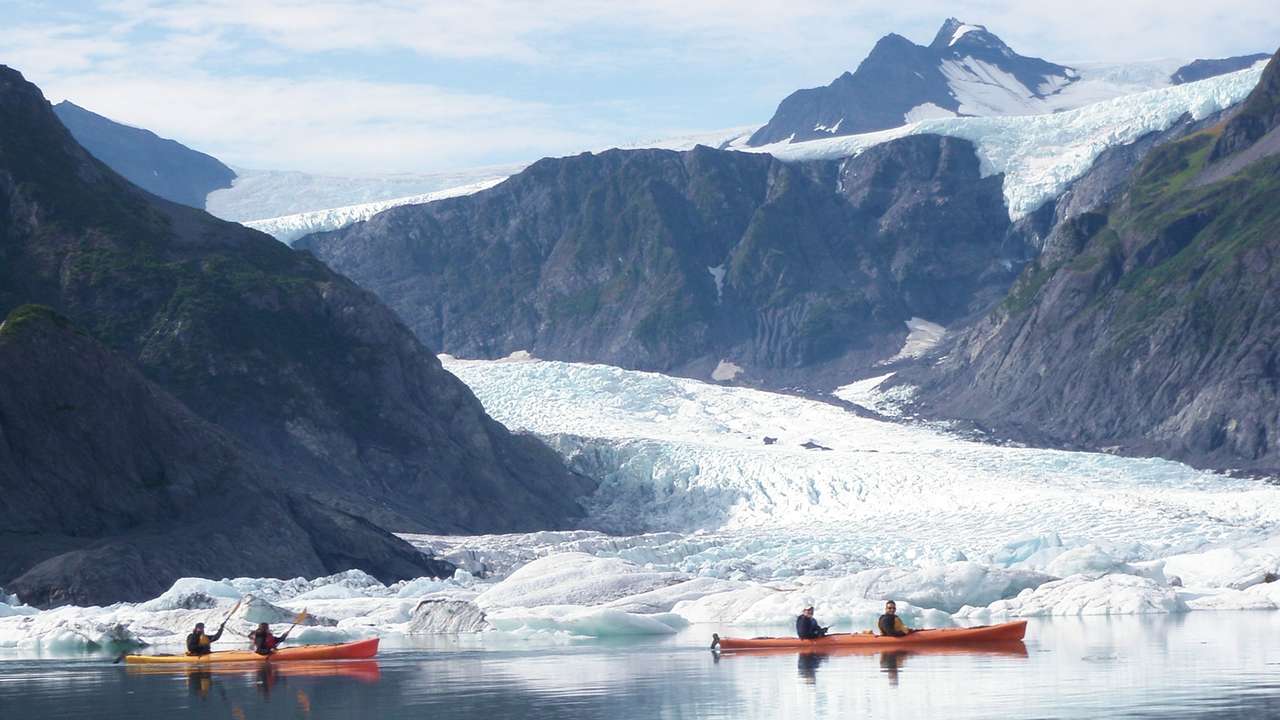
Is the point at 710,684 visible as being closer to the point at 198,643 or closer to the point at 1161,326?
the point at 198,643

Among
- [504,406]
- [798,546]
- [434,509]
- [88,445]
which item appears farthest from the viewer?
[504,406]

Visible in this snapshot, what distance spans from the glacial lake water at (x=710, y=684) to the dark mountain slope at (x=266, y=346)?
55.9 m

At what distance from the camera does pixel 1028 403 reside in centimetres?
15900

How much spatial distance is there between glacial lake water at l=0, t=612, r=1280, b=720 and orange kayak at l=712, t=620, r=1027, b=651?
460 mm

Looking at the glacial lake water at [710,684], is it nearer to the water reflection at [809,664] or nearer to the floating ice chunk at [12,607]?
the water reflection at [809,664]

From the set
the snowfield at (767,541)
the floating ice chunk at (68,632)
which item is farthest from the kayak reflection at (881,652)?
the floating ice chunk at (68,632)

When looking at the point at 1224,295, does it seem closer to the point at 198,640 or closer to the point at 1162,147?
the point at 1162,147

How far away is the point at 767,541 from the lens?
312ft

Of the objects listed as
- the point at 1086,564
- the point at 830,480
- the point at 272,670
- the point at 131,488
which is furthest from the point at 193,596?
the point at 830,480

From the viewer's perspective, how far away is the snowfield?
58719mm

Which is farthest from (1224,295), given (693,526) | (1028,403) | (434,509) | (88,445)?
(88,445)

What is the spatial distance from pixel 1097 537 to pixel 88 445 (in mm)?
45620

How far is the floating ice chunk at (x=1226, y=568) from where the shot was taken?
66812 millimetres

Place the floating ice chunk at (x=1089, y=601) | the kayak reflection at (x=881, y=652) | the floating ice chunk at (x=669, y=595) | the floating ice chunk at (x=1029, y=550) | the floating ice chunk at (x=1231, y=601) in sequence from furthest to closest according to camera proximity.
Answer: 1. the floating ice chunk at (x=1029, y=550)
2. the floating ice chunk at (x=669, y=595)
3. the floating ice chunk at (x=1231, y=601)
4. the floating ice chunk at (x=1089, y=601)
5. the kayak reflection at (x=881, y=652)
